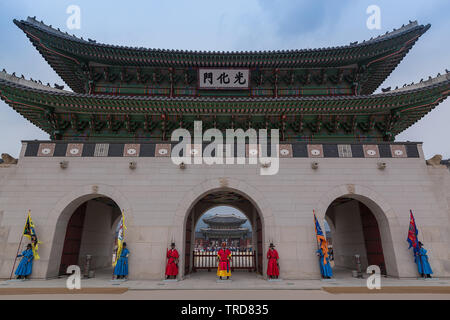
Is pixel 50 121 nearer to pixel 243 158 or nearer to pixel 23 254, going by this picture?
pixel 23 254

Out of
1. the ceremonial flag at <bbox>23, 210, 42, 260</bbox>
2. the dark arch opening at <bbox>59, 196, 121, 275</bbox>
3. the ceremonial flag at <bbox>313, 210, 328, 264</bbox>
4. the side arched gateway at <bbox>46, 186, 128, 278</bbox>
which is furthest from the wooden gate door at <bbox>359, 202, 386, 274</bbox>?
the ceremonial flag at <bbox>23, 210, 42, 260</bbox>

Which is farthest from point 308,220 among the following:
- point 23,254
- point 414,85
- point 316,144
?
point 23,254

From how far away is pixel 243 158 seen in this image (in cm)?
1141

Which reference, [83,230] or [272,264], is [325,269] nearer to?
[272,264]

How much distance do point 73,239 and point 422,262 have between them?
16024 millimetres

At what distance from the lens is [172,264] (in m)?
9.82

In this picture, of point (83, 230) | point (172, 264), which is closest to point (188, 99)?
Result: point (172, 264)

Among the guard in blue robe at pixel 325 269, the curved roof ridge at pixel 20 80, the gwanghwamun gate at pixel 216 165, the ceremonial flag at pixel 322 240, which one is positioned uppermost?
the curved roof ridge at pixel 20 80

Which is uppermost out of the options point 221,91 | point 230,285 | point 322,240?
point 221,91

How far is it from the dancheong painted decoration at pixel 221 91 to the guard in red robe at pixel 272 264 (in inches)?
236

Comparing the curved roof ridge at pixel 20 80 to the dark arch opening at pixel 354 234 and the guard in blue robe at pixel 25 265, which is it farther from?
the dark arch opening at pixel 354 234

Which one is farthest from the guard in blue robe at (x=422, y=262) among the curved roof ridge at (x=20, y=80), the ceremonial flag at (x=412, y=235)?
the curved roof ridge at (x=20, y=80)

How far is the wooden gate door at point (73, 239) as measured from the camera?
11.2 metres

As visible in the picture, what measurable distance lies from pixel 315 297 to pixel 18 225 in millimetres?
12107
